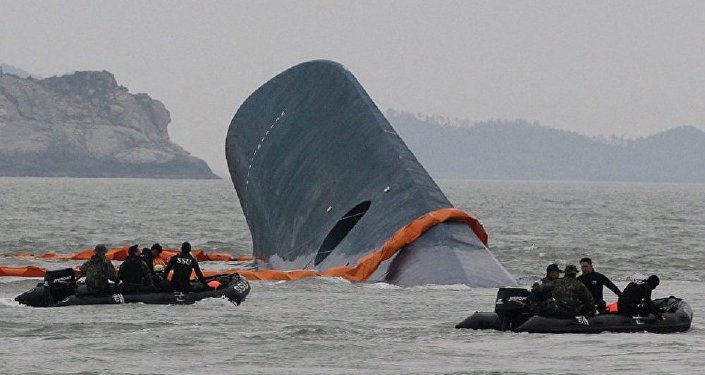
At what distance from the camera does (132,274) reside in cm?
2956

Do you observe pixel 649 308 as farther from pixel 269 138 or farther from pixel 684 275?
pixel 269 138

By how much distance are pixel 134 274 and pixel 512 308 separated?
895 centimetres

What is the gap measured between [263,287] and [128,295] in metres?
5.54

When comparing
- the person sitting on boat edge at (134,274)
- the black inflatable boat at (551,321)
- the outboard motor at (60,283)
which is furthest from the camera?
the person sitting on boat edge at (134,274)

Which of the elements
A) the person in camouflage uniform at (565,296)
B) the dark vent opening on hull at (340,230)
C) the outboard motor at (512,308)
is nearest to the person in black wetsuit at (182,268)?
the outboard motor at (512,308)

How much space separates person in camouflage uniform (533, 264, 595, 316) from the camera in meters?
24.9

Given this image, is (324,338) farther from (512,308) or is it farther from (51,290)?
(51,290)

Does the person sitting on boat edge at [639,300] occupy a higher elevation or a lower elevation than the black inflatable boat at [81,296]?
higher

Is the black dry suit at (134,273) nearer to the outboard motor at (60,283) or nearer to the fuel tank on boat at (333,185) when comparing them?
the outboard motor at (60,283)

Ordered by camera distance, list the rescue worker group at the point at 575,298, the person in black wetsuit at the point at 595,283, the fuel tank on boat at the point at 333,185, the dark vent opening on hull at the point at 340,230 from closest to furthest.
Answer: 1. the rescue worker group at the point at 575,298
2. the person in black wetsuit at the point at 595,283
3. the fuel tank on boat at the point at 333,185
4. the dark vent opening on hull at the point at 340,230

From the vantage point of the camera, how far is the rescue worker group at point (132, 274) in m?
29.2

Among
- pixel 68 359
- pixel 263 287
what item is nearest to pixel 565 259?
pixel 263 287

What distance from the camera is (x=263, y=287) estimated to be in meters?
34.3

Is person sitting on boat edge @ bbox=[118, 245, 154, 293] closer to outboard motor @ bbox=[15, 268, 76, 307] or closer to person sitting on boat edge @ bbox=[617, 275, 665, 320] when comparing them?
outboard motor @ bbox=[15, 268, 76, 307]
